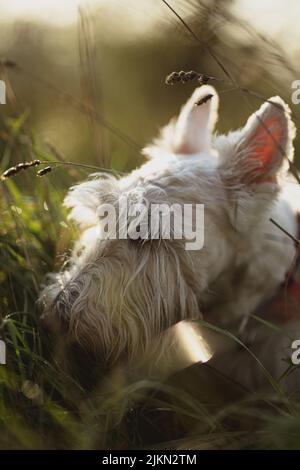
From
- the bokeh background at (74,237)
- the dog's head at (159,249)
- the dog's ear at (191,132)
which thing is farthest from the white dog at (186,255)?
the dog's ear at (191,132)

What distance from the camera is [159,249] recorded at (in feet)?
9.57

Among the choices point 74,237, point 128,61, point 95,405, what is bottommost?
point 95,405

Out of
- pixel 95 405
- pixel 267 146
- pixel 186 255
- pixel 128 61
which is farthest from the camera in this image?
pixel 128 61

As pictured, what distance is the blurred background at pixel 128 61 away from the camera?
10.3 feet

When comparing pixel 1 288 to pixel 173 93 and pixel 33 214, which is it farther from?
pixel 173 93

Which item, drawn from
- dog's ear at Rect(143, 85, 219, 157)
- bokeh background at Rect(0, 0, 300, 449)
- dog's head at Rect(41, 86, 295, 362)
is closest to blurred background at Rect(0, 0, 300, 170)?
bokeh background at Rect(0, 0, 300, 449)

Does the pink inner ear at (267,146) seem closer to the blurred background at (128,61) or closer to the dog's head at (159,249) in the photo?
the dog's head at (159,249)

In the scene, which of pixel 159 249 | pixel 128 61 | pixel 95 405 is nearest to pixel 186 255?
pixel 159 249

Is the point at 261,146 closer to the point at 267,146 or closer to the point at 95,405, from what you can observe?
the point at 267,146

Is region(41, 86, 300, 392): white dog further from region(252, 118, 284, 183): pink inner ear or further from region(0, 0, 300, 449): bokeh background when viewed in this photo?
region(0, 0, 300, 449): bokeh background

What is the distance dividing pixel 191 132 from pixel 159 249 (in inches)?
38.3

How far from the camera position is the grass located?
7.66 ft

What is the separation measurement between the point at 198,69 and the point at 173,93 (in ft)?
2.64
